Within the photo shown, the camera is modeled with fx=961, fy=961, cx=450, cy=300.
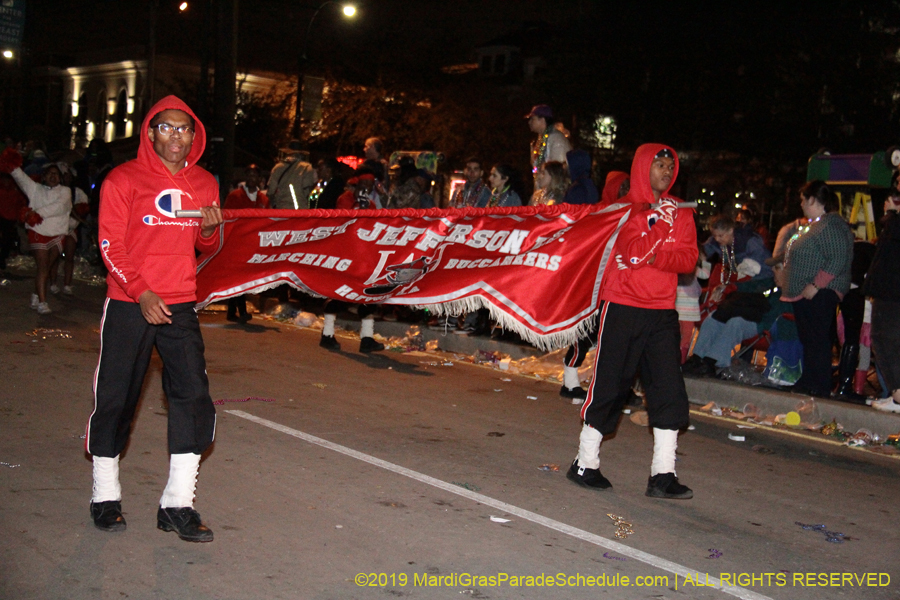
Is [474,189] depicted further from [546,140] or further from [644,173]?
[644,173]

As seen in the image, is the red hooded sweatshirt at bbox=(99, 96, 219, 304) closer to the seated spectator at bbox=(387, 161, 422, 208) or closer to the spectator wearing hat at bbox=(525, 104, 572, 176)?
the spectator wearing hat at bbox=(525, 104, 572, 176)

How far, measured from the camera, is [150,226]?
4.72 meters

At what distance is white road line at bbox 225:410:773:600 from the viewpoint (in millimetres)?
4664

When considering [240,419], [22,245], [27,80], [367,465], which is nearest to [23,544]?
[367,465]

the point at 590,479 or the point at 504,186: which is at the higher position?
the point at 504,186

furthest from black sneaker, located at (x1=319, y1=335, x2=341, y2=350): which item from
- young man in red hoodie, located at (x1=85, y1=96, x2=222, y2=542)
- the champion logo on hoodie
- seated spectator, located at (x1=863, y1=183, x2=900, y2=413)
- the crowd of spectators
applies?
the champion logo on hoodie

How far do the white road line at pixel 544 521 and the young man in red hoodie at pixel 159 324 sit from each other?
1.69m

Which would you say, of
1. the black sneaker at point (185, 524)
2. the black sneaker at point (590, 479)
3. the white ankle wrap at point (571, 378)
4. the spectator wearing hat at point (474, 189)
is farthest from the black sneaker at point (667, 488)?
the spectator wearing hat at point (474, 189)

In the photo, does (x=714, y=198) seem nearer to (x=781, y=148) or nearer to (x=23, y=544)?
(x=781, y=148)

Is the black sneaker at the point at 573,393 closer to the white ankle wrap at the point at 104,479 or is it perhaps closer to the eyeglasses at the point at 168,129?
the white ankle wrap at the point at 104,479

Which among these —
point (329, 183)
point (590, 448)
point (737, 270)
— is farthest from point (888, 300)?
point (329, 183)

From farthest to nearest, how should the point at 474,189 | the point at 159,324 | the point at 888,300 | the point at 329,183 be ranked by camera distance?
the point at 329,183 < the point at 474,189 < the point at 888,300 < the point at 159,324

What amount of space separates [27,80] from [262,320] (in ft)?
83.1

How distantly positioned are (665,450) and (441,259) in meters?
3.04
